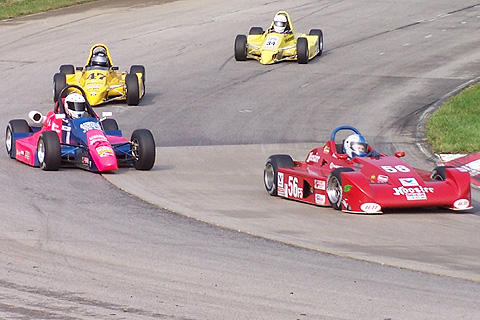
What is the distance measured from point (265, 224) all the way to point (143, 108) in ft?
34.6

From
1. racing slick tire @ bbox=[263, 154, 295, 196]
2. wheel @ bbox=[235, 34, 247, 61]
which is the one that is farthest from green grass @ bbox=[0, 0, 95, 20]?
racing slick tire @ bbox=[263, 154, 295, 196]

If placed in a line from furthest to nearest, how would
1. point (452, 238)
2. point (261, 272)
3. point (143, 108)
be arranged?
1. point (143, 108)
2. point (452, 238)
3. point (261, 272)

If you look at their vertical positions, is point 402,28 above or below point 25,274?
below

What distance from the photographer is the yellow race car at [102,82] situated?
854 inches

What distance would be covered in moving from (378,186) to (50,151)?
209 inches

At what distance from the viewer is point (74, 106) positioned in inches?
643

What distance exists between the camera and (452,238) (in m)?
11.5

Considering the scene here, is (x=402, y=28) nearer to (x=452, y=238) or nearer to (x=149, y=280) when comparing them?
(x=452, y=238)

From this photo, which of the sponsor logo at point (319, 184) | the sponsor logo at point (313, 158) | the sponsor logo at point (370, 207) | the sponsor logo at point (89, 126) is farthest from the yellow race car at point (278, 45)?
the sponsor logo at point (370, 207)

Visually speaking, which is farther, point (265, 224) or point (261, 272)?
point (265, 224)

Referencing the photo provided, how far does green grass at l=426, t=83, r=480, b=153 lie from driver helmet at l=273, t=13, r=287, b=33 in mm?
5880

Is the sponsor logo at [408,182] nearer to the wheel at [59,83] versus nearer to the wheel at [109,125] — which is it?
the wheel at [109,125]

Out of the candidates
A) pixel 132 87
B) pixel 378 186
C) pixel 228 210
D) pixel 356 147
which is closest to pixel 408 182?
pixel 378 186

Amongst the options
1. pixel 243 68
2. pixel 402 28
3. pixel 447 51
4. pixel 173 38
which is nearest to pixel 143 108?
pixel 243 68
